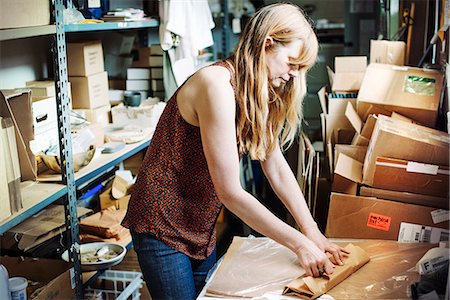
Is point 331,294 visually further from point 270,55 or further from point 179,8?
point 179,8

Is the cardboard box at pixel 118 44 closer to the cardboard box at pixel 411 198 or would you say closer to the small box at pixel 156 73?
the small box at pixel 156 73

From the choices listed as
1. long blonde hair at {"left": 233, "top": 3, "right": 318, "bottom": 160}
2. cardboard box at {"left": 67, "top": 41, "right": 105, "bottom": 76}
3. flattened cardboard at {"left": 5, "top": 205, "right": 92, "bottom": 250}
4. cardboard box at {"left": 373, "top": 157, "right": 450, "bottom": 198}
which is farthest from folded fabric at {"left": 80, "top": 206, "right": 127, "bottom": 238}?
cardboard box at {"left": 373, "top": 157, "right": 450, "bottom": 198}

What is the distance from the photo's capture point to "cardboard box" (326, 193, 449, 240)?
6.67ft

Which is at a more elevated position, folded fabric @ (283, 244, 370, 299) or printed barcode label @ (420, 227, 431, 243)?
folded fabric @ (283, 244, 370, 299)

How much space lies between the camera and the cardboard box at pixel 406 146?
6.68 ft

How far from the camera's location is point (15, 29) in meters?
1.80

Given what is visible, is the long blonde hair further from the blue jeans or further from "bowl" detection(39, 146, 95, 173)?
Answer: "bowl" detection(39, 146, 95, 173)

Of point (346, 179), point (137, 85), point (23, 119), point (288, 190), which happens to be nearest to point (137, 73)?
point (137, 85)

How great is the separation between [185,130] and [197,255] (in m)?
0.39

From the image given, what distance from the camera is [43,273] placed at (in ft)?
7.27

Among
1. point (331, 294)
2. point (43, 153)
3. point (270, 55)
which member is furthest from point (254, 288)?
point (43, 153)

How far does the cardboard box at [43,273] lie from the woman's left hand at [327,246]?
35.5 inches

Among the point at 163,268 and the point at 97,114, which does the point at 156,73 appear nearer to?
the point at 97,114

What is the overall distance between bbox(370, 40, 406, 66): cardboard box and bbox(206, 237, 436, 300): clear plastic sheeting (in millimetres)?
1281
